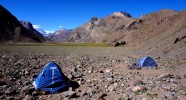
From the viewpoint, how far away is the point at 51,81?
15.7 metres

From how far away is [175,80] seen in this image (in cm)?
1659

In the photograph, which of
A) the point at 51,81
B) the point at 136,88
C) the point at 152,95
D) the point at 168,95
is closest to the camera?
the point at 168,95

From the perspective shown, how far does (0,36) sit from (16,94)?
585 ft

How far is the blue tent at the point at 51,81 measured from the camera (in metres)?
15.5

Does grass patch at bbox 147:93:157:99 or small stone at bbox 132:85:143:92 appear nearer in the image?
grass patch at bbox 147:93:157:99

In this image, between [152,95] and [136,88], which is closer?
[152,95]

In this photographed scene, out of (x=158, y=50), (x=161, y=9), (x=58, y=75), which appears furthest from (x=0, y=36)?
(x=58, y=75)

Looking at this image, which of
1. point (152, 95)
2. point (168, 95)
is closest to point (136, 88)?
point (152, 95)

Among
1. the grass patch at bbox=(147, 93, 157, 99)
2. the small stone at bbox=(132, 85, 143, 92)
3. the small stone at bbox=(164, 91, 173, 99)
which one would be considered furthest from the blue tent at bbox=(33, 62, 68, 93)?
the small stone at bbox=(164, 91, 173, 99)

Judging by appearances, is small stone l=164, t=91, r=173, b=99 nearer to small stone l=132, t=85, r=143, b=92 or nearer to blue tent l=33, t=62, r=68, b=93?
small stone l=132, t=85, r=143, b=92

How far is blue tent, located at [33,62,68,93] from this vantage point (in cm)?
1554

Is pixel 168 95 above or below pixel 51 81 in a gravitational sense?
below

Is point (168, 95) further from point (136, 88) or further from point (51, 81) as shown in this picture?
point (51, 81)

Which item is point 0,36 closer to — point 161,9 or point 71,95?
point 161,9
